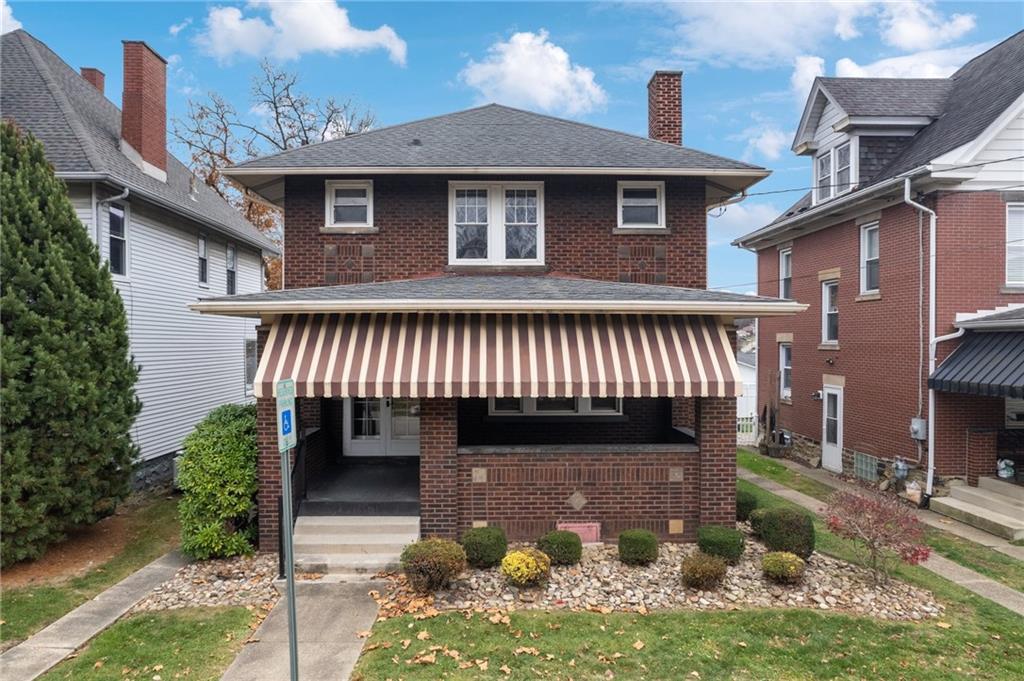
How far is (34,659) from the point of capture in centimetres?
663

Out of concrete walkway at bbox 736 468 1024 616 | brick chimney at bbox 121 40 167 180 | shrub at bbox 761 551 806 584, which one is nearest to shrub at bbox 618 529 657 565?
shrub at bbox 761 551 806 584

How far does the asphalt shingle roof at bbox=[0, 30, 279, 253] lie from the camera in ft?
43.1

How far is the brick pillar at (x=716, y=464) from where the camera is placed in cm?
966

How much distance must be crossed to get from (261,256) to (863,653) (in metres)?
22.9

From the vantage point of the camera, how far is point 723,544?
28.3 feet

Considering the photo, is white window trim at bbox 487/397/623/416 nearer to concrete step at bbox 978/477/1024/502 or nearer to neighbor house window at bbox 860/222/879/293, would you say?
concrete step at bbox 978/477/1024/502

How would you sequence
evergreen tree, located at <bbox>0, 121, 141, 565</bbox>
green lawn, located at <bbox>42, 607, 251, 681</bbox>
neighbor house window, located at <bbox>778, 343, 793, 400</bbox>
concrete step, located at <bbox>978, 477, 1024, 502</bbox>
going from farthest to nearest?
neighbor house window, located at <bbox>778, 343, 793, 400</bbox> → concrete step, located at <bbox>978, 477, 1024, 502</bbox> → evergreen tree, located at <bbox>0, 121, 141, 565</bbox> → green lawn, located at <bbox>42, 607, 251, 681</bbox>

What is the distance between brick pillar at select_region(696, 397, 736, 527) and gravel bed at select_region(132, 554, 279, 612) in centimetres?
703

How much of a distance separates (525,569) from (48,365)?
8243 millimetres

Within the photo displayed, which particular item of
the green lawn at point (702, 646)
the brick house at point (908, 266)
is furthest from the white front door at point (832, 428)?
the green lawn at point (702, 646)

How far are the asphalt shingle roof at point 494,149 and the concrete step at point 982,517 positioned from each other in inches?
332

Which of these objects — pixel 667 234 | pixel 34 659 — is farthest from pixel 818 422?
pixel 34 659

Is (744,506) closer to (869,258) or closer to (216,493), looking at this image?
(869,258)

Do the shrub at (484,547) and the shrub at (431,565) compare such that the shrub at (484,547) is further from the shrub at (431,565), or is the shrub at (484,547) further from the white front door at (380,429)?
the white front door at (380,429)
